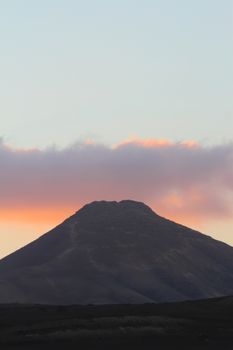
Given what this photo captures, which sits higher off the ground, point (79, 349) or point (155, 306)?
point (155, 306)

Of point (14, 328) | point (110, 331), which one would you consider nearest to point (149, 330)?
point (110, 331)

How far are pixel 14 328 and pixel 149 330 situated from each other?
17.4 m

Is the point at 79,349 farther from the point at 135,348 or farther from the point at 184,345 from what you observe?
the point at 184,345

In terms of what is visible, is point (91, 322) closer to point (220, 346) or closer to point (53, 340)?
point (53, 340)

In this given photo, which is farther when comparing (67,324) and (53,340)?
(67,324)

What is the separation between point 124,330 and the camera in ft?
264

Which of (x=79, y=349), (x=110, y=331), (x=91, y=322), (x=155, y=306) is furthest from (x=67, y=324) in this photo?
(x=155, y=306)

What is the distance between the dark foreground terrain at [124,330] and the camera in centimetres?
7344

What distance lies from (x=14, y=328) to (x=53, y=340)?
14260mm

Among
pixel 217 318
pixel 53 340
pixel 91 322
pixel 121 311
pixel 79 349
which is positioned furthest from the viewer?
pixel 121 311

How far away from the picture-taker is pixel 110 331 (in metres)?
79.6

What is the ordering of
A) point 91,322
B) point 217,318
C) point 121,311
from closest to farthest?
1. point 91,322
2. point 217,318
3. point 121,311

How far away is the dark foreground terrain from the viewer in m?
73.4

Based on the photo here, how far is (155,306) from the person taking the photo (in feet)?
363
